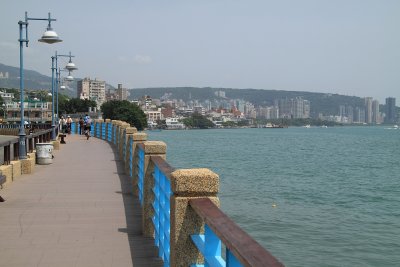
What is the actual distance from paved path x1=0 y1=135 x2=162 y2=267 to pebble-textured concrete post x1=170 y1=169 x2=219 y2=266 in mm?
2109

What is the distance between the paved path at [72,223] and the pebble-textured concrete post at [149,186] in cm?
19

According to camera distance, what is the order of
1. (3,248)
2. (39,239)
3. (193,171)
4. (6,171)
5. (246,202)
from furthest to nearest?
1. (246,202)
2. (6,171)
3. (39,239)
4. (3,248)
5. (193,171)

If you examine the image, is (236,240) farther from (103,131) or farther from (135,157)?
(103,131)

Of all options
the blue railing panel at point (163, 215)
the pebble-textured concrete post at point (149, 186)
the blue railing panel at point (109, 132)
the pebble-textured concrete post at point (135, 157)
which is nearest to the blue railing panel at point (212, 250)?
the blue railing panel at point (163, 215)

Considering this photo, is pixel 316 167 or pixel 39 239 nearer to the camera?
pixel 39 239

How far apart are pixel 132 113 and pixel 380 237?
12357 centimetres

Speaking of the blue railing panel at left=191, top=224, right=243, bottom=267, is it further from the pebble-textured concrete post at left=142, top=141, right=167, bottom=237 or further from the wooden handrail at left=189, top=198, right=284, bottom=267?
the pebble-textured concrete post at left=142, top=141, right=167, bottom=237

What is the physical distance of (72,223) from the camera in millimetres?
8586

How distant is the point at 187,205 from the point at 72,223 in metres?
4.90

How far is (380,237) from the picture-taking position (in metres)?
19.7

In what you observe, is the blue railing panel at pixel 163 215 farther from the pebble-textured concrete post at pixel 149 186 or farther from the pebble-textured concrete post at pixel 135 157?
the pebble-textured concrete post at pixel 135 157

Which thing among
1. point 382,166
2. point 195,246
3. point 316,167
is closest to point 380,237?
point 195,246

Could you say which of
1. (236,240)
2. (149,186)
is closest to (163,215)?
(149,186)

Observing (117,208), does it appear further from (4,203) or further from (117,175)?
(117,175)
